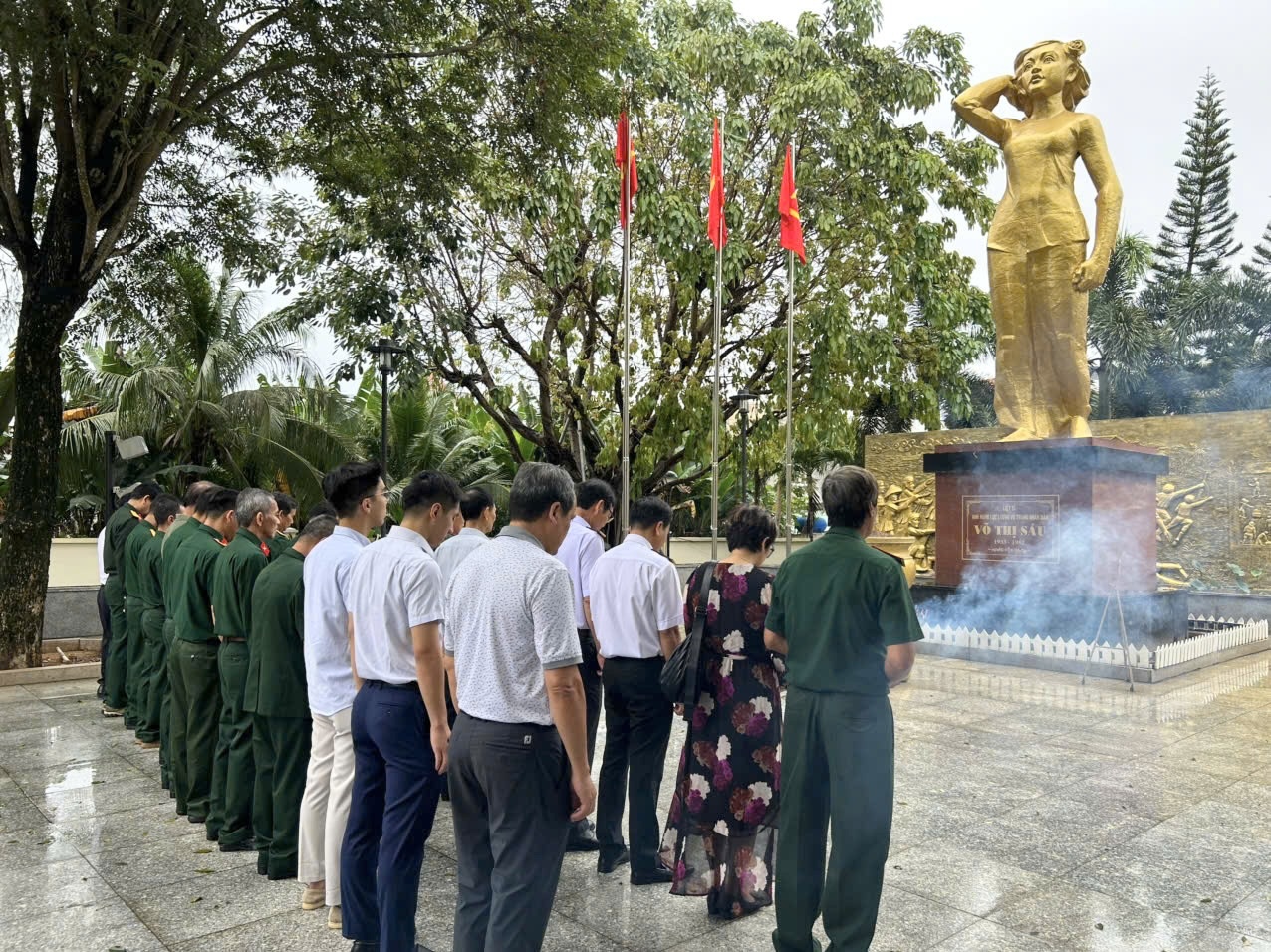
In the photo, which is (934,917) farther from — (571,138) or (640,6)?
→ (640,6)

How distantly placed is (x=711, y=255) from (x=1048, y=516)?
6929mm

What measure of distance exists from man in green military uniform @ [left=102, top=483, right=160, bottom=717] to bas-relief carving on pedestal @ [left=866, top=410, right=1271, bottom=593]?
1188 centimetres

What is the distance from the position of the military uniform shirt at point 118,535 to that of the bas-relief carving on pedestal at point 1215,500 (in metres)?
11.9

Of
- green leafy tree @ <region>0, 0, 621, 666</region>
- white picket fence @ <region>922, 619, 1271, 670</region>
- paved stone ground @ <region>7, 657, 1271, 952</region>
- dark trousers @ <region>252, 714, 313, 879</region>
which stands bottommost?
paved stone ground @ <region>7, 657, 1271, 952</region>

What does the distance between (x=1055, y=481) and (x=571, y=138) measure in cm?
629

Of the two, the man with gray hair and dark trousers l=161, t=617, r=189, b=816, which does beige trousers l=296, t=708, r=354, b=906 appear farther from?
dark trousers l=161, t=617, r=189, b=816

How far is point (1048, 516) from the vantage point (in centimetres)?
978

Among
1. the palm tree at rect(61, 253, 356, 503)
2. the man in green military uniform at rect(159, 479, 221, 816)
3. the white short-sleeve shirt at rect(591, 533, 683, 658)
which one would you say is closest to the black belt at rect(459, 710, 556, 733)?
the white short-sleeve shirt at rect(591, 533, 683, 658)

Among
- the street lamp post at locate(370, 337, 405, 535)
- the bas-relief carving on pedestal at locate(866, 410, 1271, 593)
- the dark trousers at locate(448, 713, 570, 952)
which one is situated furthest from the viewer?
the bas-relief carving on pedestal at locate(866, 410, 1271, 593)

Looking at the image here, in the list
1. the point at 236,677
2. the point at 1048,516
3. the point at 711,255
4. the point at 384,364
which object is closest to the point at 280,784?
the point at 236,677

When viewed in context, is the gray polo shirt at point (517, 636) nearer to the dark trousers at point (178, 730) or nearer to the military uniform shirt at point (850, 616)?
the military uniform shirt at point (850, 616)

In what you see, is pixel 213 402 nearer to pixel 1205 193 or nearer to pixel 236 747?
pixel 236 747

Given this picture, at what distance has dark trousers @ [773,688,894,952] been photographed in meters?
3.08

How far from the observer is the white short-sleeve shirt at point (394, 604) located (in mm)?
3131
